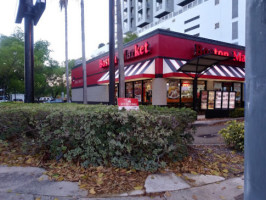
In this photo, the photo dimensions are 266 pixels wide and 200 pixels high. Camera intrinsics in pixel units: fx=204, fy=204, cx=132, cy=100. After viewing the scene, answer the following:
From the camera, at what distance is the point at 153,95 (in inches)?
596

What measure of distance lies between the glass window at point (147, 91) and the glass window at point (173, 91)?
1407 millimetres

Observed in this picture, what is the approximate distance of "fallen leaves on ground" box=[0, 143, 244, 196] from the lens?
3323mm

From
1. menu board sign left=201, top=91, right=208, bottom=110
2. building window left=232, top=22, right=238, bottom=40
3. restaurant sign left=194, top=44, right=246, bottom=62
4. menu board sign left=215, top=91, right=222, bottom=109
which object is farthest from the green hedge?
building window left=232, top=22, right=238, bottom=40

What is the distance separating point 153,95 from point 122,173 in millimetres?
11673

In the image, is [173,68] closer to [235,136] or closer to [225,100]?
[225,100]

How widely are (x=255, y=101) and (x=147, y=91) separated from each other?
47.8 ft

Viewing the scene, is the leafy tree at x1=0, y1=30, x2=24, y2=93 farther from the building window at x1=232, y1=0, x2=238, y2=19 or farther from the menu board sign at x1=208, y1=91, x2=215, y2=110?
the building window at x1=232, y1=0, x2=238, y2=19

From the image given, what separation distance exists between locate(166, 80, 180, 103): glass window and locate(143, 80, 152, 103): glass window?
1.41 metres

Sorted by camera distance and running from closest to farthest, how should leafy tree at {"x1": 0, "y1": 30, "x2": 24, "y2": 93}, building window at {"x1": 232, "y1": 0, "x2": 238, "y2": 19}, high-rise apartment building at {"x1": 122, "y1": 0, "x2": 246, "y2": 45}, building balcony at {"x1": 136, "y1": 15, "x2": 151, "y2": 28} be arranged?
leafy tree at {"x1": 0, "y1": 30, "x2": 24, "y2": 93}, high-rise apartment building at {"x1": 122, "y1": 0, "x2": 246, "y2": 45}, building window at {"x1": 232, "y1": 0, "x2": 238, "y2": 19}, building balcony at {"x1": 136, "y1": 15, "x2": 151, "y2": 28}

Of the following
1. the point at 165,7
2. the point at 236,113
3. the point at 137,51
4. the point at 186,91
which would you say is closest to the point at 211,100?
the point at 236,113

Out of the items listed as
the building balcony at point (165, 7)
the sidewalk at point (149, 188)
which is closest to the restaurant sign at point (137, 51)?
the sidewalk at point (149, 188)

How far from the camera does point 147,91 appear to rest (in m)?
16.3

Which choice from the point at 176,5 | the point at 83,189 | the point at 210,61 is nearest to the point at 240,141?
the point at 83,189

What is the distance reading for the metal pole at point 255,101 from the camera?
164 centimetres
